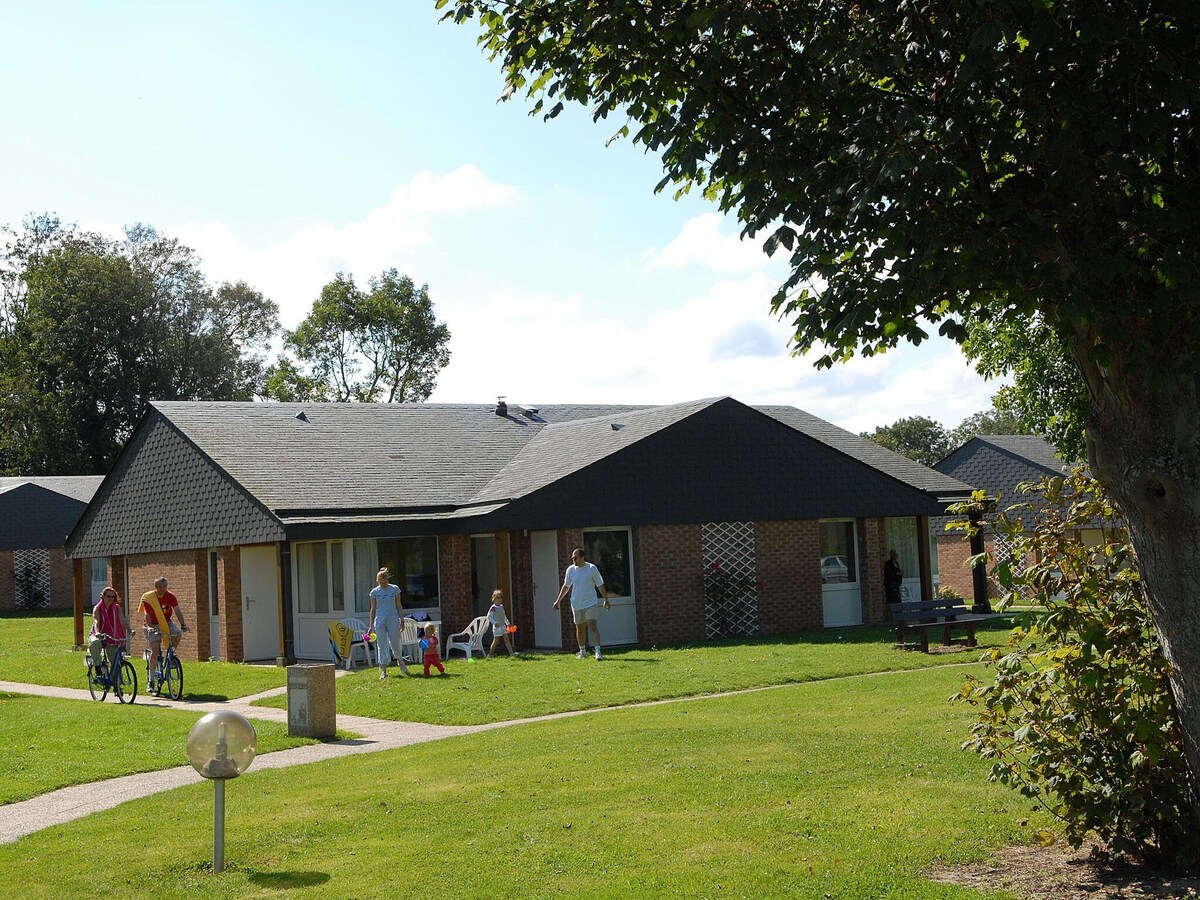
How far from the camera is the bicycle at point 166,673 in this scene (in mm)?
20172

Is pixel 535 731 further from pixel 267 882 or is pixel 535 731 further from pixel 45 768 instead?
pixel 267 882

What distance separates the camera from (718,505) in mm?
26875

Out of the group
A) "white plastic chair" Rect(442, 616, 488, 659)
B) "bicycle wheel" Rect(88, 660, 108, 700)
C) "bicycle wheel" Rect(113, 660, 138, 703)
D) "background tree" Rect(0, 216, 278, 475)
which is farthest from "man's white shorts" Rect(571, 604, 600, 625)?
"background tree" Rect(0, 216, 278, 475)

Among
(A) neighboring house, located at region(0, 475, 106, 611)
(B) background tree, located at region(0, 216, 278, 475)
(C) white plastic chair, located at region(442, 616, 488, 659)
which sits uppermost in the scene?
(B) background tree, located at region(0, 216, 278, 475)

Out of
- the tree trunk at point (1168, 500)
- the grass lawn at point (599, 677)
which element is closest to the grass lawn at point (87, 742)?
the grass lawn at point (599, 677)

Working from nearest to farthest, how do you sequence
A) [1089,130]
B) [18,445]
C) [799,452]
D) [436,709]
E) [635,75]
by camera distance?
1. [1089,130]
2. [635,75]
3. [436,709]
4. [799,452]
5. [18,445]

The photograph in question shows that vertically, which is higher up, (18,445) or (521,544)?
(18,445)

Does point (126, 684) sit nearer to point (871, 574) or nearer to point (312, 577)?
point (312, 577)

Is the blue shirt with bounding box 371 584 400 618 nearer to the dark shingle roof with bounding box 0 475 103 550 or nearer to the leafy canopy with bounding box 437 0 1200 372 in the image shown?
the leafy canopy with bounding box 437 0 1200 372

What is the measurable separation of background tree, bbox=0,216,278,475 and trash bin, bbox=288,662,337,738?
54.6m

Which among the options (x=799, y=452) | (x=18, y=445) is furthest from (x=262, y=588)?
(x=18, y=445)

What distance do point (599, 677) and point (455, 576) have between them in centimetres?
821

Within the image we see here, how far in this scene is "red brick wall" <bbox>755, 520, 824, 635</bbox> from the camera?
2747 cm

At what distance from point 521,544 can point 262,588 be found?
18.5ft
